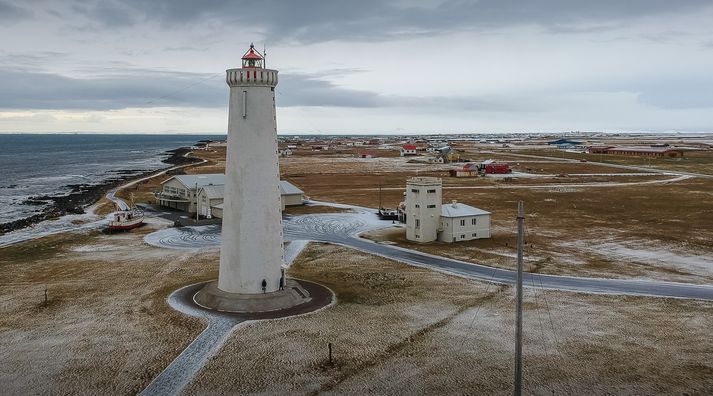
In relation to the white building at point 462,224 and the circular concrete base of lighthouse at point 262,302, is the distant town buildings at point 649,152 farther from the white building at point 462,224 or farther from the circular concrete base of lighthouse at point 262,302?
the circular concrete base of lighthouse at point 262,302

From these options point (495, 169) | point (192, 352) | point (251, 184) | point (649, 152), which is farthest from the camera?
point (649, 152)

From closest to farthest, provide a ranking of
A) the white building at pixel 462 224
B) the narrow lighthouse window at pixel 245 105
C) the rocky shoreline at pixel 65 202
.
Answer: the narrow lighthouse window at pixel 245 105 < the white building at pixel 462 224 < the rocky shoreline at pixel 65 202

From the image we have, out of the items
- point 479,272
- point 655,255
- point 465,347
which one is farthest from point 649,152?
point 465,347

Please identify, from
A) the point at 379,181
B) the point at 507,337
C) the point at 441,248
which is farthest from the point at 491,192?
the point at 507,337

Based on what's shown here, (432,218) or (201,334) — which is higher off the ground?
(432,218)

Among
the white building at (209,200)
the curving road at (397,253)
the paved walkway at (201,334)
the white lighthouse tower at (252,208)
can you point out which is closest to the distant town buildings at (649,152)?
the curving road at (397,253)

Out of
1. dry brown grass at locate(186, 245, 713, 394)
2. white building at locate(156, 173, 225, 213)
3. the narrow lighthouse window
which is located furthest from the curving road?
the narrow lighthouse window

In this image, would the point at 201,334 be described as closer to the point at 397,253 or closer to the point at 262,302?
the point at 262,302
